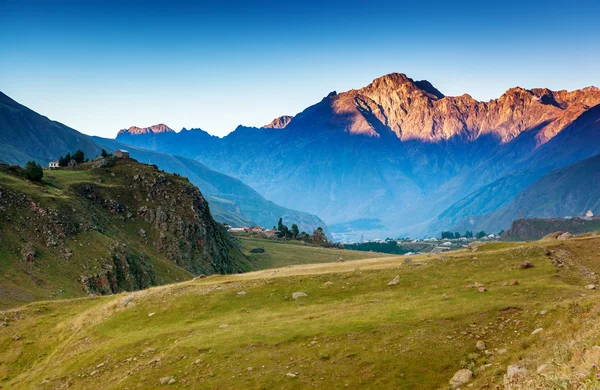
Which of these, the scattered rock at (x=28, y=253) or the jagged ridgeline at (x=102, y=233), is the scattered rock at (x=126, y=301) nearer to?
the jagged ridgeline at (x=102, y=233)

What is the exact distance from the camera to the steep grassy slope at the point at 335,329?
26084 mm

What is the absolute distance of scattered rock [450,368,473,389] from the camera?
23.6m

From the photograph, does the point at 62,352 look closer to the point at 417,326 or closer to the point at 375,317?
the point at 375,317

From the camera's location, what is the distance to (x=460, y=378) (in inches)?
944

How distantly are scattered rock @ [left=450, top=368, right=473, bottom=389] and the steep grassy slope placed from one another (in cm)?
59

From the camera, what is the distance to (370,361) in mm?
27188

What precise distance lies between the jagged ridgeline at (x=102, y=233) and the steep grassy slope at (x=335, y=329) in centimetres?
3590

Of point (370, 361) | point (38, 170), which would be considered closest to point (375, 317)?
point (370, 361)

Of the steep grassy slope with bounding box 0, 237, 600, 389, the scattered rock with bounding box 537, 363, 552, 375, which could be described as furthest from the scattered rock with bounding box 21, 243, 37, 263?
the scattered rock with bounding box 537, 363, 552, 375

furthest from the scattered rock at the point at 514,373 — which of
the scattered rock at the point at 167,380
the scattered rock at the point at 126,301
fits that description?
the scattered rock at the point at 126,301

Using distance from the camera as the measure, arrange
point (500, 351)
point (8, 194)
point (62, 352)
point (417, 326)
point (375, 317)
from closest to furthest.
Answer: point (500, 351), point (417, 326), point (375, 317), point (62, 352), point (8, 194)

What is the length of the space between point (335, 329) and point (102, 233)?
9006cm

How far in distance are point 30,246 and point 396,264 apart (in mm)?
69062

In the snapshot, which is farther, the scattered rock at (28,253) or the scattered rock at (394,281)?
the scattered rock at (28,253)
